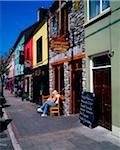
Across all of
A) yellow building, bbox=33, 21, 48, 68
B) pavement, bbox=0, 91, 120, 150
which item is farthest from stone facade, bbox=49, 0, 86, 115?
yellow building, bbox=33, 21, 48, 68

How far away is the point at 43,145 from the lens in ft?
30.4

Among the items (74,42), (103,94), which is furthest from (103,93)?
(74,42)

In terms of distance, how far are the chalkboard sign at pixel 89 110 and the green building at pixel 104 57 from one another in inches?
11.0

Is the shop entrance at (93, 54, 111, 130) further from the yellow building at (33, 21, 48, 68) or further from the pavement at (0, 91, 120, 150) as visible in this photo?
the yellow building at (33, 21, 48, 68)

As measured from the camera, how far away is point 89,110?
38.3 ft

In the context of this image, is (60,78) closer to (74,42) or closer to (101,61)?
(74,42)

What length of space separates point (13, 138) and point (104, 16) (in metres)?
4.93

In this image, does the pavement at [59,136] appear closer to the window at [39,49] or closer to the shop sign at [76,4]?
the shop sign at [76,4]

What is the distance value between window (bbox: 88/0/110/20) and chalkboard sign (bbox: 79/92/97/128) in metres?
2.94

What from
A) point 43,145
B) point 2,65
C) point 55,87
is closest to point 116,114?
point 43,145

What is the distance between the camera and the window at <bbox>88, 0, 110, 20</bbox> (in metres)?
11.2

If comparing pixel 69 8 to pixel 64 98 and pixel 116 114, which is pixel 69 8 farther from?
pixel 116 114

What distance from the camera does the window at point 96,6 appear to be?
1122 cm

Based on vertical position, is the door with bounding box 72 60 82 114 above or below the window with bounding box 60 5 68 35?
below
